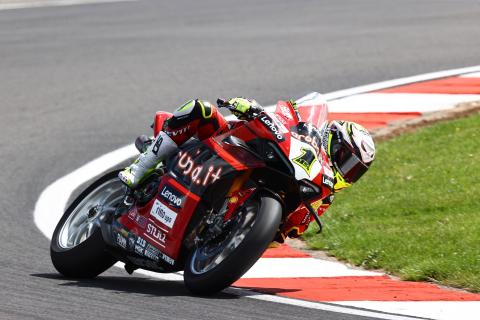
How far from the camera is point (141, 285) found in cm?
747

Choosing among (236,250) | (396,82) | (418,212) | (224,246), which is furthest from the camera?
(396,82)

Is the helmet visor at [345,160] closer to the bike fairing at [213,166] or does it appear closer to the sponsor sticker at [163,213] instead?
the bike fairing at [213,166]

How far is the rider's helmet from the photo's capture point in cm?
716

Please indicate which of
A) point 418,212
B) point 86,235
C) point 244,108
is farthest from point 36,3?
point 244,108

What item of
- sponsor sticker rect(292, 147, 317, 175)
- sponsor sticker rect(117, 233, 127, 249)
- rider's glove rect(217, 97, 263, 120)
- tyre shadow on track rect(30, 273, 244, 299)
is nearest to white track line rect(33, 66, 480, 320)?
tyre shadow on track rect(30, 273, 244, 299)

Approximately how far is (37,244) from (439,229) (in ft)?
9.16

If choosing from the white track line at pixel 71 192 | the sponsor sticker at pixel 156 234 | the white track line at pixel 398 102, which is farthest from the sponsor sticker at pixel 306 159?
the white track line at pixel 398 102

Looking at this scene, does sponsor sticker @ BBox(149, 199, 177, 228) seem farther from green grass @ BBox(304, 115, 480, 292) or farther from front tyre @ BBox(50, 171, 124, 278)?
green grass @ BBox(304, 115, 480, 292)

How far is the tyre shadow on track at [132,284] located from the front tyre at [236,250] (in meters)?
0.13

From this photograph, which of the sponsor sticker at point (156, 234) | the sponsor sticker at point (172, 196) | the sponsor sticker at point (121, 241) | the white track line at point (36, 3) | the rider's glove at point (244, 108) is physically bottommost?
the white track line at point (36, 3)

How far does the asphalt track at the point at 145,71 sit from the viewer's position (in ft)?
22.7

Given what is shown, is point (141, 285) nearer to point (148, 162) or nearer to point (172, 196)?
point (172, 196)

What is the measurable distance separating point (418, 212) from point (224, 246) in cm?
264

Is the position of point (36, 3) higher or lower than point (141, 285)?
lower
